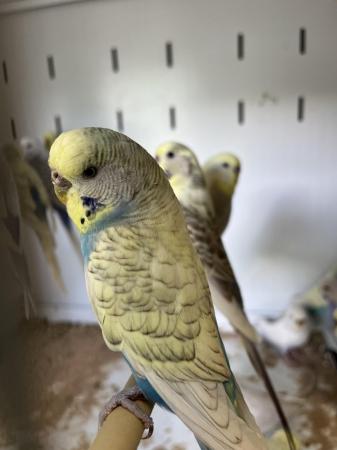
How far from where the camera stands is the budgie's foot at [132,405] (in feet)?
1.24

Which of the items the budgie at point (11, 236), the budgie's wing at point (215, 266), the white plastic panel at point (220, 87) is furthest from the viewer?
the white plastic panel at point (220, 87)

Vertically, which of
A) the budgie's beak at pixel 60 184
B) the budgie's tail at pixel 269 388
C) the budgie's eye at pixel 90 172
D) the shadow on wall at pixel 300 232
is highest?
the budgie's eye at pixel 90 172

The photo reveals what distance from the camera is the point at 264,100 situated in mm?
810

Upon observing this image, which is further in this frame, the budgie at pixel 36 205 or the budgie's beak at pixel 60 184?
the budgie at pixel 36 205

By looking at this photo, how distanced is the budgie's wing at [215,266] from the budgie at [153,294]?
0.24 metres

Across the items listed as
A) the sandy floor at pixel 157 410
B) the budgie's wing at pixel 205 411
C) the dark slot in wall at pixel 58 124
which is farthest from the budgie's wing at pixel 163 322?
the dark slot in wall at pixel 58 124

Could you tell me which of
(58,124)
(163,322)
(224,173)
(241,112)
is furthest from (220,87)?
(163,322)

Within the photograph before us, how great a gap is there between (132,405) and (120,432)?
0.04 m

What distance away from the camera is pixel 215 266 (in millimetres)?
613

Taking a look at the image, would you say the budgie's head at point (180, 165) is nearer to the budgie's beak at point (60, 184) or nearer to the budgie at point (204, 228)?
the budgie at point (204, 228)

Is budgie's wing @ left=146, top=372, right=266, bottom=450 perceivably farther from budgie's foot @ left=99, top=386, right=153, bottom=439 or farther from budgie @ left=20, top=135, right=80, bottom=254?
budgie @ left=20, top=135, right=80, bottom=254

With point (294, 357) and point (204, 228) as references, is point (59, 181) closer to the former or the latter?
point (204, 228)

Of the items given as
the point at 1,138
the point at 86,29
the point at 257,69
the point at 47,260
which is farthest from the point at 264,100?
the point at 1,138

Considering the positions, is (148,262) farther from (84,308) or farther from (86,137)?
(84,308)
